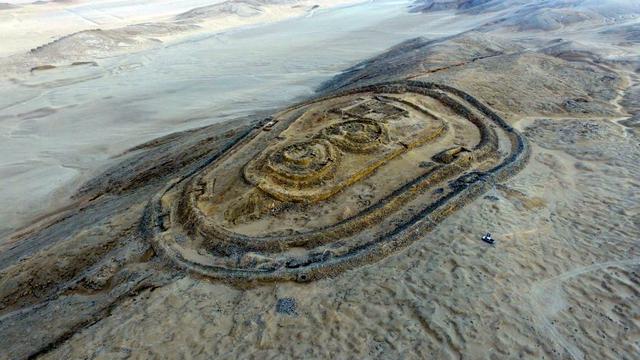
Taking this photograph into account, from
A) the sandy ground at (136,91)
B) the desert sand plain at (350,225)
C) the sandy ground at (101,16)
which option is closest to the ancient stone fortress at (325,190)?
the desert sand plain at (350,225)

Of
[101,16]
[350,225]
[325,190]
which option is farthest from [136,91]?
[101,16]

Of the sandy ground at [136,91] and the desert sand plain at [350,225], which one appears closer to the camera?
the desert sand plain at [350,225]

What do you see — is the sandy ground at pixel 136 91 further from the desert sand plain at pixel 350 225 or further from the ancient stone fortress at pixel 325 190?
the ancient stone fortress at pixel 325 190

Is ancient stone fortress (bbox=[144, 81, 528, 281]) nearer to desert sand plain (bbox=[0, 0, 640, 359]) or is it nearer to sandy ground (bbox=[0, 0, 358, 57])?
desert sand plain (bbox=[0, 0, 640, 359])

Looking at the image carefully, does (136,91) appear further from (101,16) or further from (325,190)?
(101,16)

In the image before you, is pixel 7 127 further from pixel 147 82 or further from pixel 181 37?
pixel 181 37

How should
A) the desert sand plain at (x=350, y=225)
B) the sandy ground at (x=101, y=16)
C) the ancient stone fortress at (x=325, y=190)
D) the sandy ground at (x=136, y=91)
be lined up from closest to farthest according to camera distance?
1. the desert sand plain at (x=350, y=225)
2. the ancient stone fortress at (x=325, y=190)
3. the sandy ground at (x=136, y=91)
4. the sandy ground at (x=101, y=16)

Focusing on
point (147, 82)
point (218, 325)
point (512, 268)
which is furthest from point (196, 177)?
point (147, 82)
